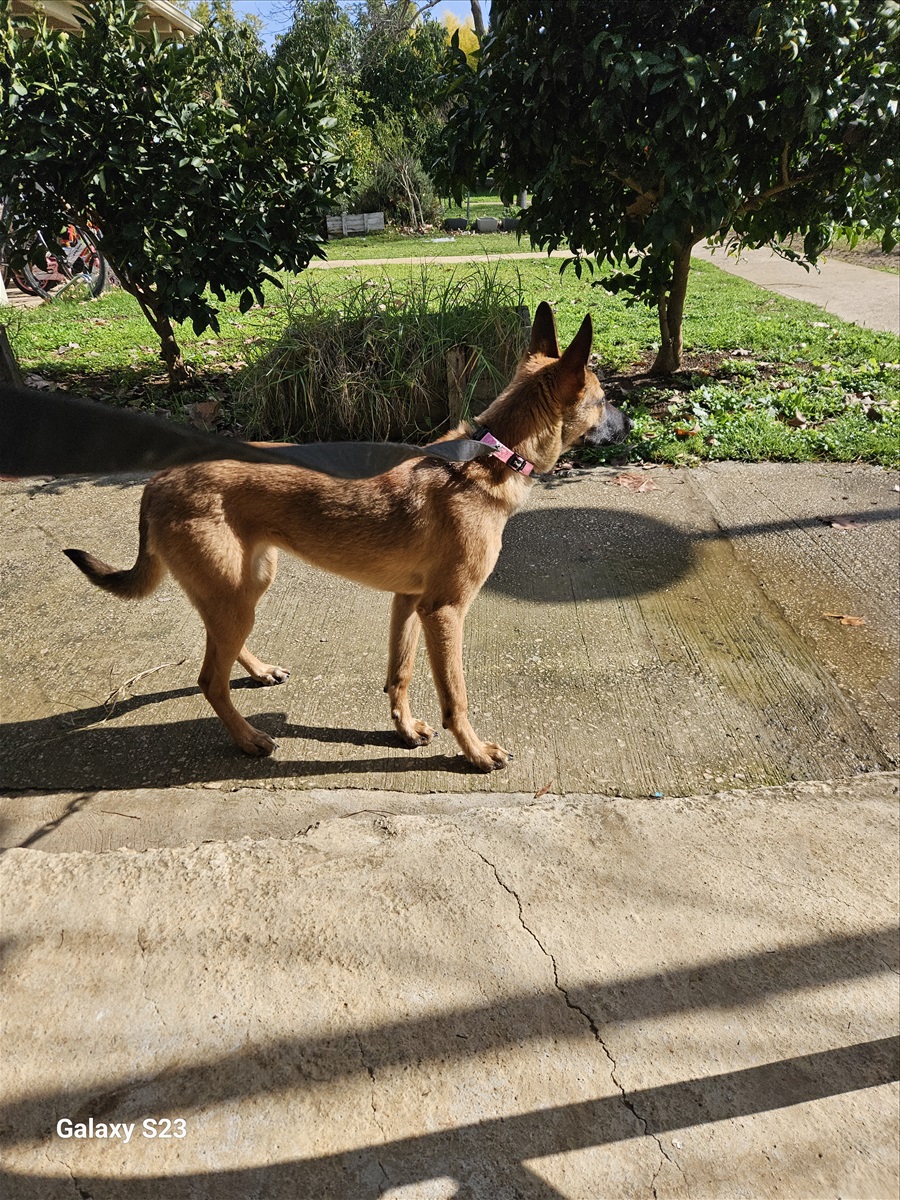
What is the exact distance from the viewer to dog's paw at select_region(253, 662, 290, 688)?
3.36 metres

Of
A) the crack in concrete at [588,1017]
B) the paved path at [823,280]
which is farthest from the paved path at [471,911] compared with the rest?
the paved path at [823,280]

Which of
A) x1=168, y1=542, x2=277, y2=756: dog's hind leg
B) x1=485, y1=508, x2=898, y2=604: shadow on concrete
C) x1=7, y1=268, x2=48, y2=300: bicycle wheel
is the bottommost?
x1=485, y1=508, x2=898, y2=604: shadow on concrete

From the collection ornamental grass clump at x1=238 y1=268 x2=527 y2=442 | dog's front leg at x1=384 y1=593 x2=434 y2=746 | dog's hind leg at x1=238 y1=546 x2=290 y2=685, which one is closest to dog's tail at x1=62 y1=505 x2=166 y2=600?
dog's hind leg at x1=238 y1=546 x2=290 y2=685

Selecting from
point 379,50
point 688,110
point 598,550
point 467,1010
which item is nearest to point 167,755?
point 467,1010

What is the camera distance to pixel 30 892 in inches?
89.9

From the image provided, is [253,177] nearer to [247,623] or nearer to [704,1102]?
[247,623]

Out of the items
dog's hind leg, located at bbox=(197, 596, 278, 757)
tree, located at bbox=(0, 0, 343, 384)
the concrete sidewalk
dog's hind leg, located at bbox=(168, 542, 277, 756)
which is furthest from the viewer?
tree, located at bbox=(0, 0, 343, 384)

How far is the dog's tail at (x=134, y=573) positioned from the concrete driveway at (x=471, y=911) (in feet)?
2.14

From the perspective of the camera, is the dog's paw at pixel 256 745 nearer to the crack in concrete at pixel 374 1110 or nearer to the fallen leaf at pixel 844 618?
the crack in concrete at pixel 374 1110

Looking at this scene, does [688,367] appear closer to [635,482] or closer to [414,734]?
[635,482]

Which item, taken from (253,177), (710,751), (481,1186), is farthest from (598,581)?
(253,177)

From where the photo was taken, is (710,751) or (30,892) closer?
(30,892)

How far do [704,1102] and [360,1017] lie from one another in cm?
87

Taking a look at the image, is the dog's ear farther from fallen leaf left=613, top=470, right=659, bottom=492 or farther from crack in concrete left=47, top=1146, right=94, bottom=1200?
crack in concrete left=47, top=1146, right=94, bottom=1200
